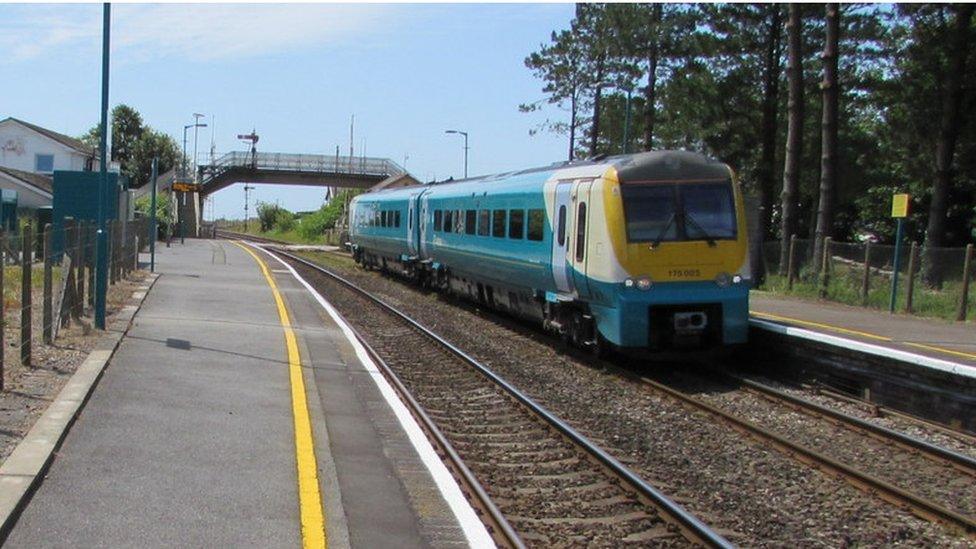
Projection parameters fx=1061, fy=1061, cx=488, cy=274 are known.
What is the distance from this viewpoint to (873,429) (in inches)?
392

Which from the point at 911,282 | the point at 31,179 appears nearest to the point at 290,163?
the point at 31,179

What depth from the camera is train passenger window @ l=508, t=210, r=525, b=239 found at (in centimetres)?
1705

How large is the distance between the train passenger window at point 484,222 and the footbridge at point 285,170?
55971 mm

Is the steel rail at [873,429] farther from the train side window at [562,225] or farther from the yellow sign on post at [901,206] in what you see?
the yellow sign on post at [901,206]

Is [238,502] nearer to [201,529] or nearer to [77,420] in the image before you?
[201,529]

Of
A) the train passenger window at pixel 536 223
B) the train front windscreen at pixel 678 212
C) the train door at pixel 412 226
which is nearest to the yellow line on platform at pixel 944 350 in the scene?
the train front windscreen at pixel 678 212

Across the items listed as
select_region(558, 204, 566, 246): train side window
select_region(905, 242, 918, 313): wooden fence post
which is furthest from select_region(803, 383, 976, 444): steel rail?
select_region(905, 242, 918, 313): wooden fence post

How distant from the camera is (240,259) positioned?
1464 inches

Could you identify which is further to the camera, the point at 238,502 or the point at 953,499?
the point at 953,499

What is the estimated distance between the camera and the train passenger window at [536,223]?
629 inches

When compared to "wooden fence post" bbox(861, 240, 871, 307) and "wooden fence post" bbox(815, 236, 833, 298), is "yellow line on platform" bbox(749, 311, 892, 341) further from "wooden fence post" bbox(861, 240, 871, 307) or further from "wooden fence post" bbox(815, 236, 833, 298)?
"wooden fence post" bbox(815, 236, 833, 298)

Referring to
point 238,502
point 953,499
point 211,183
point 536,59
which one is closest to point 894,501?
point 953,499

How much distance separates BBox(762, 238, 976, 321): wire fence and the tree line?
889 millimetres

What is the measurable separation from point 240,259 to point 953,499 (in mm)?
31839
